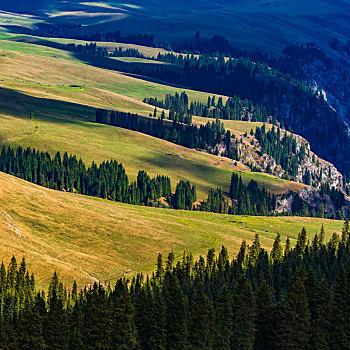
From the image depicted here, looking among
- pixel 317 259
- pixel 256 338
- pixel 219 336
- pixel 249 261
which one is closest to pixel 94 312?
pixel 219 336

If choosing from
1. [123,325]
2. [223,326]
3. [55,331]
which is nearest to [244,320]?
[223,326]

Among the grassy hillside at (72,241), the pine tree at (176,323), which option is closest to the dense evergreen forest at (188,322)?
the pine tree at (176,323)

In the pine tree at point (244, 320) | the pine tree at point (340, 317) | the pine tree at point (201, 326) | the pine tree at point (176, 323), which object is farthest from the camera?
the pine tree at point (244, 320)

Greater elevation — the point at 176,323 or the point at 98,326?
the point at 176,323

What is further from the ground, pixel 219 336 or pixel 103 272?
pixel 219 336

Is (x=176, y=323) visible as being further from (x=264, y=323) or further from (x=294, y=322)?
(x=294, y=322)

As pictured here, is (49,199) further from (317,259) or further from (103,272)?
(317,259)

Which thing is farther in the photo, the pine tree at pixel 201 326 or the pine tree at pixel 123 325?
the pine tree at pixel 201 326

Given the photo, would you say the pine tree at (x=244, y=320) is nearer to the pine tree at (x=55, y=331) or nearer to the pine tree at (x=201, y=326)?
the pine tree at (x=201, y=326)

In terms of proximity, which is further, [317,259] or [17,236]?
[317,259]

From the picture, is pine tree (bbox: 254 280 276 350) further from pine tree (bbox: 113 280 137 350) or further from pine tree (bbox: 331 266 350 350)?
pine tree (bbox: 113 280 137 350)

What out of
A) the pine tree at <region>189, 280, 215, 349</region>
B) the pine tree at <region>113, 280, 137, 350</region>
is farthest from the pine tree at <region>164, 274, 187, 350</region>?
the pine tree at <region>113, 280, 137, 350</region>
